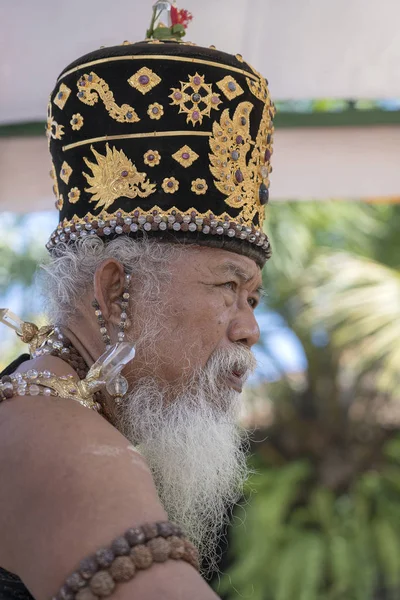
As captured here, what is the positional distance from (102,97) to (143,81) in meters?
0.11

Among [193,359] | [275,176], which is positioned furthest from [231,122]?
[275,176]

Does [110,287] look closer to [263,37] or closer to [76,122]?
[76,122]

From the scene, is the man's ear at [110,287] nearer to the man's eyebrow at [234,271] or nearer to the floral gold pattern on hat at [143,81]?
the man's eyebrow at [234,271]

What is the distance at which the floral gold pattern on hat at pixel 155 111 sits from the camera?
220cm

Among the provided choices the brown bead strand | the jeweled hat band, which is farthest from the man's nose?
the brown bead strand

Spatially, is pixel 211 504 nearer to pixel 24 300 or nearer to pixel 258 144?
pixel 258 144

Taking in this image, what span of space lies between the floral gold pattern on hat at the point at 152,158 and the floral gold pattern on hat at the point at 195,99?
0.12 m

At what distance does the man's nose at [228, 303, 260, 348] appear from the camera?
7.32ft

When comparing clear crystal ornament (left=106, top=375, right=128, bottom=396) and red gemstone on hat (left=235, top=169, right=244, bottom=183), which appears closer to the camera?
clear crystal ornament (left=106, top=375, right=128, bottom=396)

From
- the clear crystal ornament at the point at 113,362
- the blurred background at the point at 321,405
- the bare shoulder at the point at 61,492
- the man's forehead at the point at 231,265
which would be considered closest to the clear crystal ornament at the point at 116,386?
the clear crystal ornament at the point at 113,362

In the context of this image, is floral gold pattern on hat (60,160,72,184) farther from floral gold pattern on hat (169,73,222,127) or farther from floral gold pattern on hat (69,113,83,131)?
floral gold pattern on hat (169,73,222,127)

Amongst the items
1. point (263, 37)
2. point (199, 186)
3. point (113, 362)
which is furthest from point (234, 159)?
point (263, 37)

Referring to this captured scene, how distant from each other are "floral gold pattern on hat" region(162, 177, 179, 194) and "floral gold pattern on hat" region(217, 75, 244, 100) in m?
0.26

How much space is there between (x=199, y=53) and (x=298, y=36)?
0.83 metres
